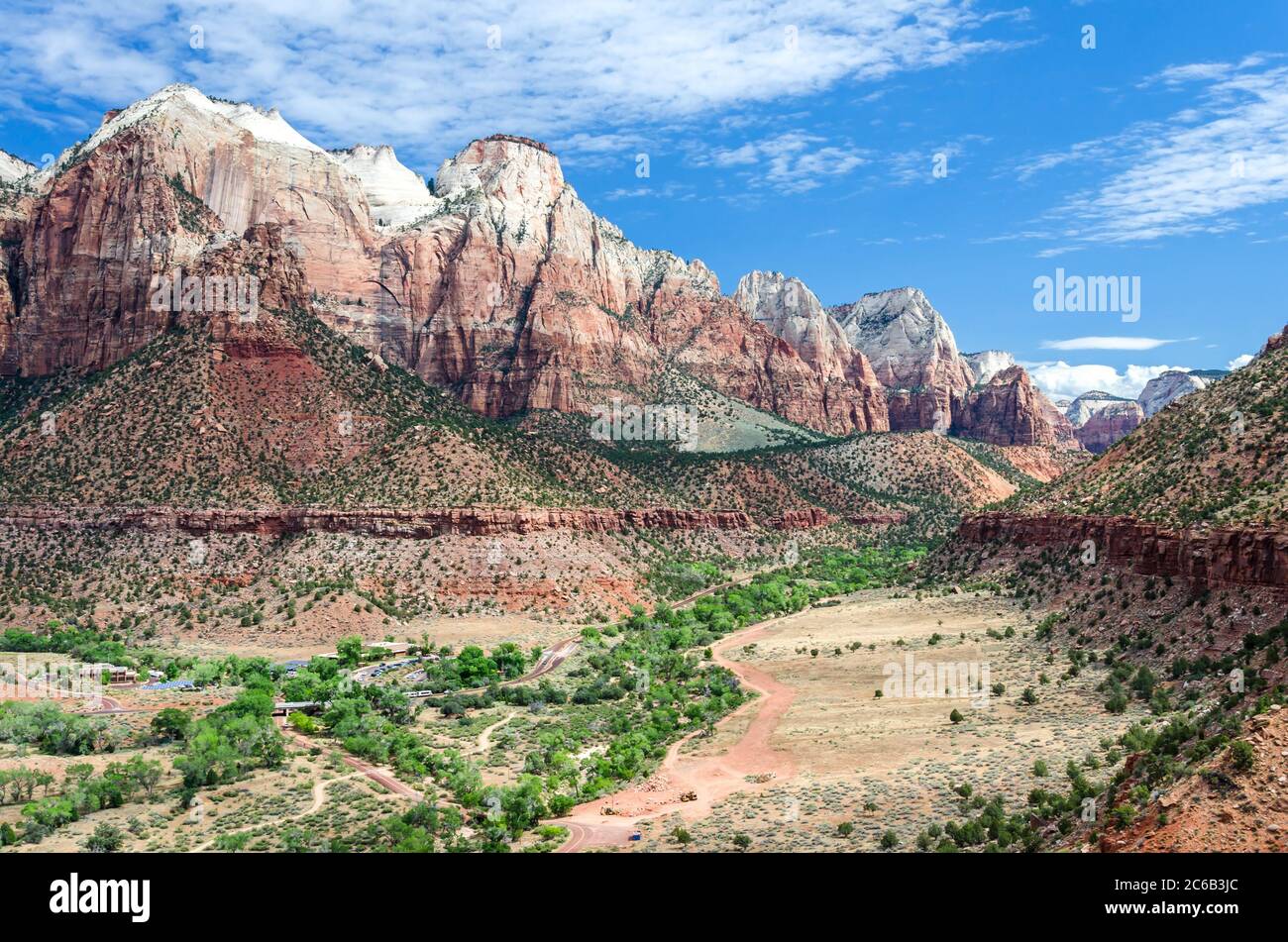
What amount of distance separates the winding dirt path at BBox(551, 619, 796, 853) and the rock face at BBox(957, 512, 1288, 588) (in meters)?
20.6

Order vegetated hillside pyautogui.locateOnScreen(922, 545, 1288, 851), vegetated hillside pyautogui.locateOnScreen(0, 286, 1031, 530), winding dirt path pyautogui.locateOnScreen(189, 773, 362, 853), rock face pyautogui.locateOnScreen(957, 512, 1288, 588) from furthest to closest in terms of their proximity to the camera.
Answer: vegetated hillside pyautogui.locateOnScreen(0, 286, 1031, 530) < rock face pyautogui.locateOnScreen(957, 512, 1288, 588) < winding dirt path pyautogui.locateOnScreen(189, 773, 362, 853) < vegetated hillside pyautogui.locateOnScreen(922, 545, 1288, 851)

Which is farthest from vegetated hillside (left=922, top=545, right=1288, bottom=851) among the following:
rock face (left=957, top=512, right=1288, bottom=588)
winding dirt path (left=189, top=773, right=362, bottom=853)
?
winding dirt path (left=189, top=773, right=362, bottom=853)

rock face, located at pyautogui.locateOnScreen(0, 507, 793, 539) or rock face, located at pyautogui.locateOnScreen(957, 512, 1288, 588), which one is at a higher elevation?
rock face, located at pyautogui.locateOnScreen(0, 507, 793, 539)

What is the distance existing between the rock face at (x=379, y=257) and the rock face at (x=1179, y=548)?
9001cm

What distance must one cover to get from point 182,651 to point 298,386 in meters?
35.7

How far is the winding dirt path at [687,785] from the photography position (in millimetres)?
33906

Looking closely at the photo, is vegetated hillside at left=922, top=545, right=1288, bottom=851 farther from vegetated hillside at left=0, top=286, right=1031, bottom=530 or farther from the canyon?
the canyon

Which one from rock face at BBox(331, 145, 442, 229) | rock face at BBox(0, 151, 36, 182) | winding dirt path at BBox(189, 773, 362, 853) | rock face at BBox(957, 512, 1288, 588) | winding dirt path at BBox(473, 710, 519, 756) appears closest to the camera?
winding dirt path at BBox(189, 773, 362, 853)

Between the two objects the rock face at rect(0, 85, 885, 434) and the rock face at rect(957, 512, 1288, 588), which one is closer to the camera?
the rock face at rect(957, 512, 1288, 588)

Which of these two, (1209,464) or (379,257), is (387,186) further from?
(1209,464)

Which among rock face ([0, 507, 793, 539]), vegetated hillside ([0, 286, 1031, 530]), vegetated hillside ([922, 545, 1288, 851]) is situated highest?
vegetated hillside ([0, 286, 1031, 530])

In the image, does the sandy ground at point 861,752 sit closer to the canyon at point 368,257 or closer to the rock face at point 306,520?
the rock face at point 306,520

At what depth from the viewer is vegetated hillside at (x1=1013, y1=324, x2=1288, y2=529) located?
4562 centimetres
